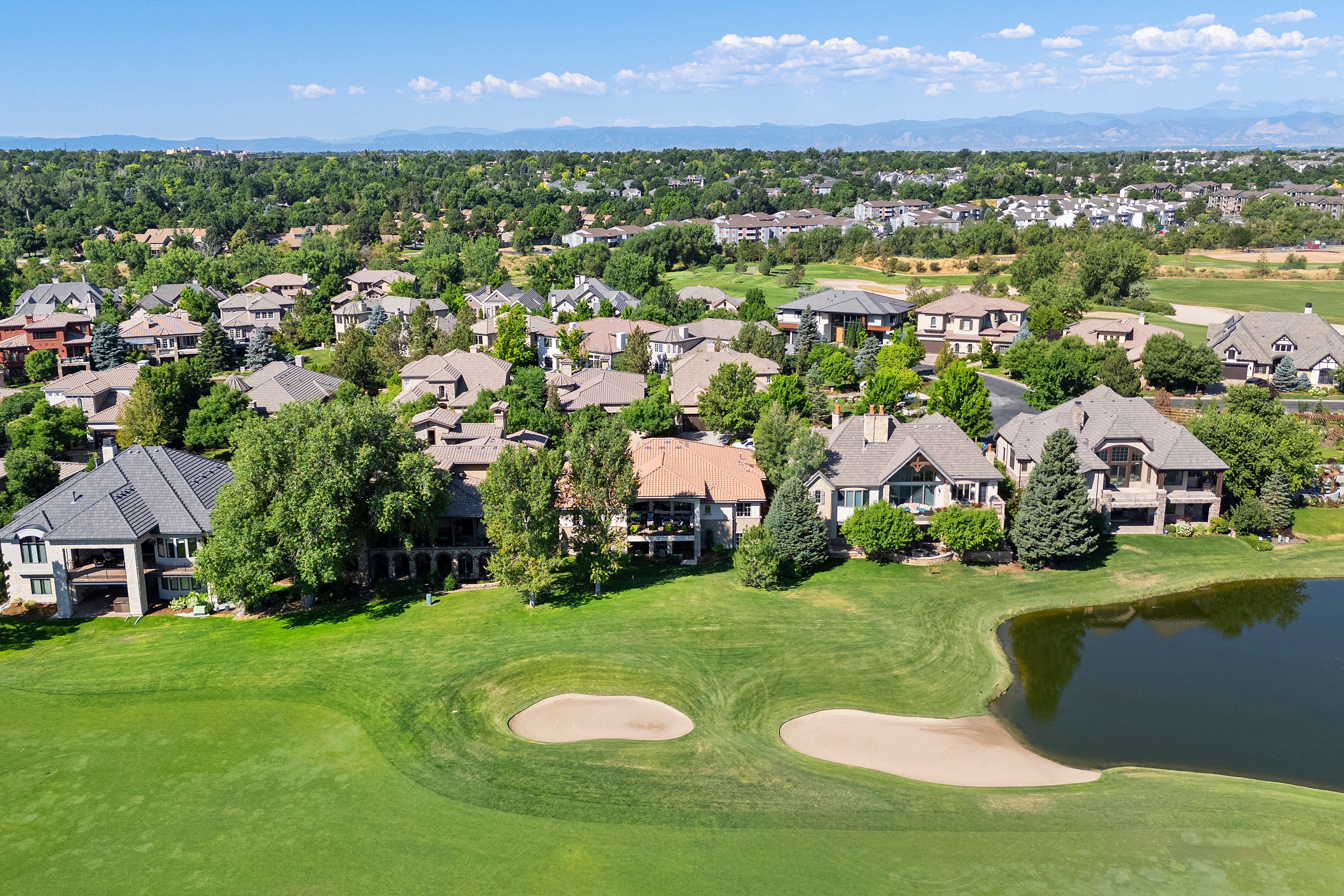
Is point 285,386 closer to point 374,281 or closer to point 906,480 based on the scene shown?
point 906,480

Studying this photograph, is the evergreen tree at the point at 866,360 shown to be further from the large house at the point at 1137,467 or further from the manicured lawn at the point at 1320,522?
the manicured lawn at the point at 1320,522

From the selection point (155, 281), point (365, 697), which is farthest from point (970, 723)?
point (155, 281)

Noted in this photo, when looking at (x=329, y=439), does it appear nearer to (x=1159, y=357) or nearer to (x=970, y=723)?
(x=970, y=723)

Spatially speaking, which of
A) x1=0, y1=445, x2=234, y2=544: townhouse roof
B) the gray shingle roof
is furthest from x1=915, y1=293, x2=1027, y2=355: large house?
x1=0, y1=445, x2=234, y2=544: townhouse roof

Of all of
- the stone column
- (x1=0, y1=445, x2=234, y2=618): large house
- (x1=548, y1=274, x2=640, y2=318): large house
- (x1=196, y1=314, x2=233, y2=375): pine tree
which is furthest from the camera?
(x1=548, y1=274, x2=640, y2=318): large house

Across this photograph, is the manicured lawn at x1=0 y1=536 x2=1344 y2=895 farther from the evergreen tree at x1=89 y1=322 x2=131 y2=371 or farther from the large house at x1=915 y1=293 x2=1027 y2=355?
the evergreen tree at x1=89 y1=322 x2=131 y2=371
